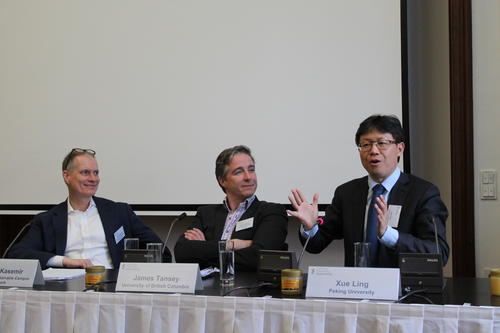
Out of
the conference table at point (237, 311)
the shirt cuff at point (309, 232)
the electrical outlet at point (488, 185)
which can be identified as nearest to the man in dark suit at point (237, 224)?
the shirt cuff at point (309, 232)

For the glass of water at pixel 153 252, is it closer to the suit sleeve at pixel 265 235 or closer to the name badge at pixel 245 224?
the suit sleeve at pixel 265 235

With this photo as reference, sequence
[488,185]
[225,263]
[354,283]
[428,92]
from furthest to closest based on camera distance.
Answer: [428,92], [488,185], [225,263], [354,283]

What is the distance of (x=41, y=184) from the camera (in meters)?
4.57

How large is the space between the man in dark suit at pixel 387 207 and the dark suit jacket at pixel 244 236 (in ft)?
0.58

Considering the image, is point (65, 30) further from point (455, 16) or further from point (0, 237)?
point (455, 16)

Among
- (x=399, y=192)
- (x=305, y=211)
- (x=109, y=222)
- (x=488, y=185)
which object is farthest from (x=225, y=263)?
(x=488, y=185)

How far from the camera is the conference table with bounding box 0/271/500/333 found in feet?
6.20

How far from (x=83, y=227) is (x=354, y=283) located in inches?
69.1

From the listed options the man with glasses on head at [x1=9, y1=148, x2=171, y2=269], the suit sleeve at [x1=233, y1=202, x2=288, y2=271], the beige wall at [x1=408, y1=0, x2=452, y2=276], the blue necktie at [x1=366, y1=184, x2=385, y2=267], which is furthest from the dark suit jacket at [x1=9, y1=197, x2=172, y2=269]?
the beige wall at [x1=408, y1=0, x2=452, y2=276]

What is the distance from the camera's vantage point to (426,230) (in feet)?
8.50

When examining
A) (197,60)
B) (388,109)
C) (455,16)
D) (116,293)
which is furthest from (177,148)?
(116,293)

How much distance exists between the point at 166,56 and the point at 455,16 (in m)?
1.81

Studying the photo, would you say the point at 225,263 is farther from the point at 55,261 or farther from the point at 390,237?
the point at 55,261

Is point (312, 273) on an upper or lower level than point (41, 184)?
lower
